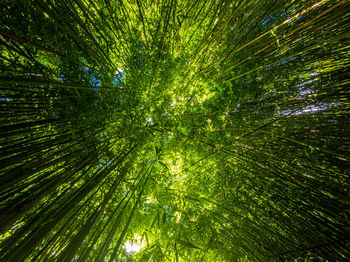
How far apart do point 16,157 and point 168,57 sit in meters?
2.12

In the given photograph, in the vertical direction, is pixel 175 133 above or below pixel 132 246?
above

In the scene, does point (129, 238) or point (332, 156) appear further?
point (129, 238)

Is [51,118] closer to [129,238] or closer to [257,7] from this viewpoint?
[129,238]

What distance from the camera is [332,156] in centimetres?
160

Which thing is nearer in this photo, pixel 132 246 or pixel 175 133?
pixel 132 246

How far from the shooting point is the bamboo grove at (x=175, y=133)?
1.17m

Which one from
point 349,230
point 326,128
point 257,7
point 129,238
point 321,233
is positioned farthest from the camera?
point 129,238

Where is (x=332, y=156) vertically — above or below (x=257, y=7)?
below

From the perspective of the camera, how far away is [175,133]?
2410 millimetres

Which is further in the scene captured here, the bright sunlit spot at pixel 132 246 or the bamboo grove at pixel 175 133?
the bright sunlit spot at pixel 132 246

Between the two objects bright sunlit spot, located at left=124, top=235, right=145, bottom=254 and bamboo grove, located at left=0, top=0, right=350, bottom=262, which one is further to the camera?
bright sunlit spot, located at left=124, top=235, right=145, bottom=254

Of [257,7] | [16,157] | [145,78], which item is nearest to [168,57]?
[145,78]

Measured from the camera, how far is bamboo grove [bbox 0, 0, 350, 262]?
117 centimetres

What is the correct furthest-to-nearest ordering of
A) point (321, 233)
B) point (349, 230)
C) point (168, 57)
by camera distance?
point (168, 57) → point (321, 233) → point (349, 230)
